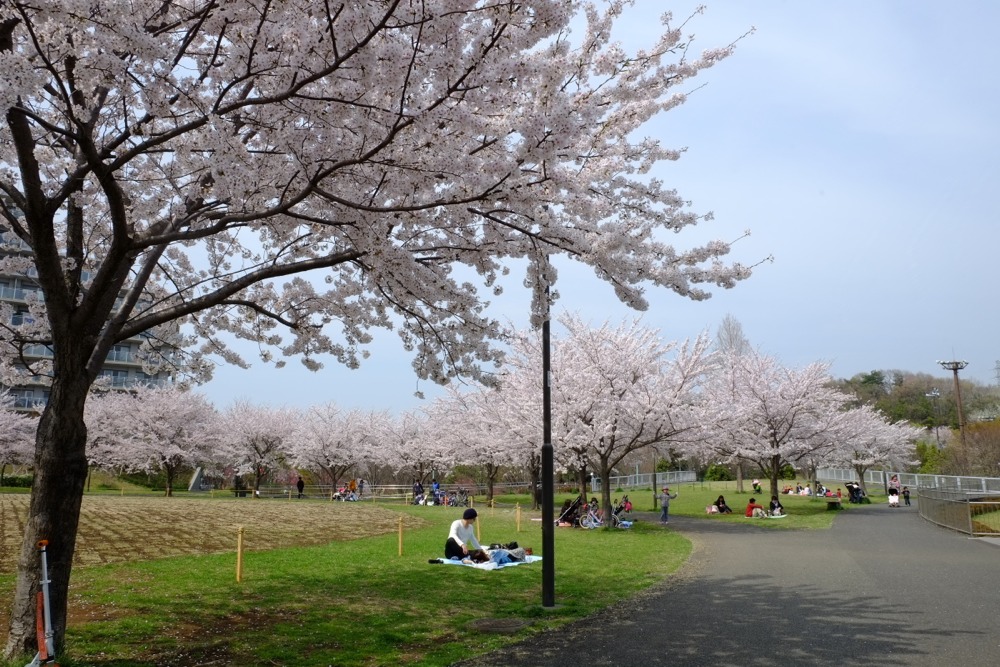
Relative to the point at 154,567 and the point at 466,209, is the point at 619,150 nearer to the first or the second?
the point at 466,209

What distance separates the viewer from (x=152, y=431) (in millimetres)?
42469

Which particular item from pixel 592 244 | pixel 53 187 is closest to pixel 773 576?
pixel 592 244

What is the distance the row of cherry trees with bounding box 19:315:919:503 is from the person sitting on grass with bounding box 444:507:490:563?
2.73m

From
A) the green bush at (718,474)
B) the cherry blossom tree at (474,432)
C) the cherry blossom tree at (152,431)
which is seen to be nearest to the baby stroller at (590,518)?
the cherry blossom tree at (474,432)

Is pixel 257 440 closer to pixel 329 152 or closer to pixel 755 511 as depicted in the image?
pixel 755 511

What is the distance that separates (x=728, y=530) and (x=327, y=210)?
18402 millimetres

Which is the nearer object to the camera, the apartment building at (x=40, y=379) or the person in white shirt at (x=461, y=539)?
the person in white shirt at (x=461, y=539)

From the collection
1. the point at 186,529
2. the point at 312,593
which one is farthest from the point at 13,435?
the point at 312,593

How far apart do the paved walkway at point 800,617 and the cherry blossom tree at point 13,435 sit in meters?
42.6

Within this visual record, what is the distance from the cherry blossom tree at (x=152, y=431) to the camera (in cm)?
Answer: 4116

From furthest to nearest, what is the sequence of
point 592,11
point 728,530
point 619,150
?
point 728,530, point 619,150, point 592,11

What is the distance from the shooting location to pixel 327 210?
724cm

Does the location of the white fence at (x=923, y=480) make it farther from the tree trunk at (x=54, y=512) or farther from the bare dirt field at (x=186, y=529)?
the tree trunk at (x=54, y=512)

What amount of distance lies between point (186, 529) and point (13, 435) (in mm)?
31715
